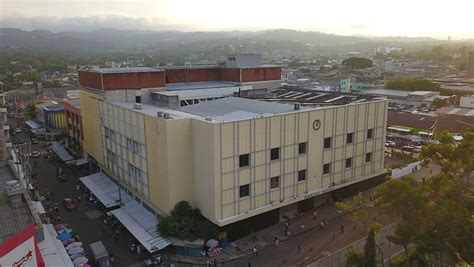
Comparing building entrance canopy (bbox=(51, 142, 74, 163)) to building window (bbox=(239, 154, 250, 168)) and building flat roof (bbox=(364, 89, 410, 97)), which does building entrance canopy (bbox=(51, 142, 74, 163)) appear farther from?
building flat roof (bbox=(364, 89, 410, 97))

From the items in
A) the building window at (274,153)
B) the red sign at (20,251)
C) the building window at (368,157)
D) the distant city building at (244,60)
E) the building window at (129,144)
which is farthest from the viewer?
the distant city building at (244,60)

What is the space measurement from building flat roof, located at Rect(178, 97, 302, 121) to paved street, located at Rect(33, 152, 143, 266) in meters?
11.7

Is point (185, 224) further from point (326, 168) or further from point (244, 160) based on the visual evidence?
point (326, 168)

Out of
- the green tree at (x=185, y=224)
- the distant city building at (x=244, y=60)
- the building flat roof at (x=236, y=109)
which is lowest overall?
A: the green tree at (x=185, y=224)

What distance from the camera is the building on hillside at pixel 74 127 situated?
50594mm

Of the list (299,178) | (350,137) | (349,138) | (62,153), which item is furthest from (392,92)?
(62,153)

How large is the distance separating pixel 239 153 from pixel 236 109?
7946 mm

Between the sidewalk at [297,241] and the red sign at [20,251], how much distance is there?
9.99m

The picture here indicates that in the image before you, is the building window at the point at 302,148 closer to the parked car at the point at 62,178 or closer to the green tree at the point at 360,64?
the parked car at the point at 62,178

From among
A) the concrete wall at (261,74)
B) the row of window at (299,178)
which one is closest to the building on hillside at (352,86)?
the concrete wall at (261,74)

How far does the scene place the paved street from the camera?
91.2ft

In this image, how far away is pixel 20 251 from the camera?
17.3 meters

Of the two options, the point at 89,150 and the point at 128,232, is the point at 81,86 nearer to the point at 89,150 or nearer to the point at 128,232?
the point at 89,150

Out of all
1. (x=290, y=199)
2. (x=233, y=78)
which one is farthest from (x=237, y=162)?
(x=233, y=78)
